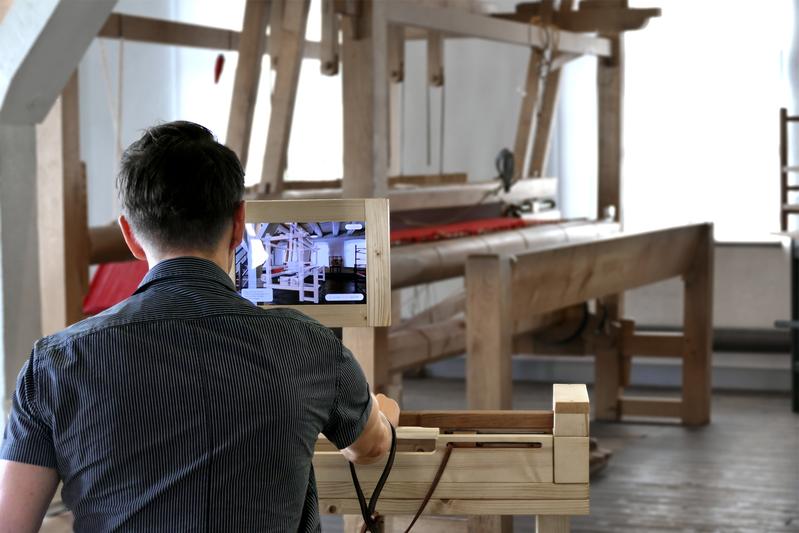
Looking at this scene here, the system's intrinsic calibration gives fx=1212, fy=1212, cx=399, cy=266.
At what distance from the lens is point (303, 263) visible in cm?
197

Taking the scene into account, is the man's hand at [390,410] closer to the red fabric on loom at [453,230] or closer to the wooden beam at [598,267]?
the wooden beam at [598,267]

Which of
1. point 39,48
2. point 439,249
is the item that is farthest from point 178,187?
point 439,249

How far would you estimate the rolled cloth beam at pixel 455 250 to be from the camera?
429cm

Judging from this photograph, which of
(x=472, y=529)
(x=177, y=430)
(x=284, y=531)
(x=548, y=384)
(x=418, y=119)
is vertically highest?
(x=418, y=119)

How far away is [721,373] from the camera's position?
7.15 meters

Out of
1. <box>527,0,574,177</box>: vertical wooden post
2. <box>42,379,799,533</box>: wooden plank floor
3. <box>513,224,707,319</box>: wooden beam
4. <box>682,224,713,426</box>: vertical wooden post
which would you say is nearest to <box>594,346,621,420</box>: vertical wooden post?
<box>42,379,799,533</box>: wooden plank floor

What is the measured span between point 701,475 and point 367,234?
3.32 meters

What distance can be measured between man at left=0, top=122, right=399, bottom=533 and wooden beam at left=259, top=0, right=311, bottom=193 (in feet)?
10.4

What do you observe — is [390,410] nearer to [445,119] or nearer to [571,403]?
[571,403]

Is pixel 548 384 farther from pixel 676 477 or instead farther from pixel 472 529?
pixel 472 529

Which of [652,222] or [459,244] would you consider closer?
[459,244]

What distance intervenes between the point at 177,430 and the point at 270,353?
144mm

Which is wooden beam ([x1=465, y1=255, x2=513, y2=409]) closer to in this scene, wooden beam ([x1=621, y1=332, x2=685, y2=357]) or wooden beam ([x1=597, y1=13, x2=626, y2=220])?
wooden beam ([x1=621, y1=332, x2=685, y2=357])

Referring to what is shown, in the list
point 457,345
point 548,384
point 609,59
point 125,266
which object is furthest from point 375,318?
point 548,384
